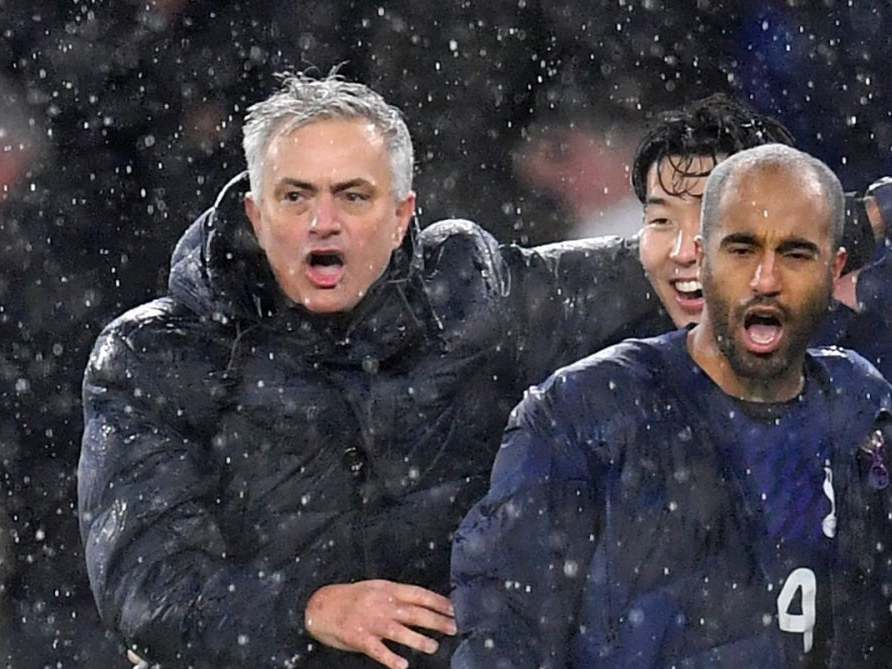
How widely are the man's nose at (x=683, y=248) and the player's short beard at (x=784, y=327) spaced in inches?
33.0

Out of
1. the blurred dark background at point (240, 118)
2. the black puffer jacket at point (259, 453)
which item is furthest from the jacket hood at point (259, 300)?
the blurred dark background at point (240, 118)

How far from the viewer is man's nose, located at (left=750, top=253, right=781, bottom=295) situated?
400cm

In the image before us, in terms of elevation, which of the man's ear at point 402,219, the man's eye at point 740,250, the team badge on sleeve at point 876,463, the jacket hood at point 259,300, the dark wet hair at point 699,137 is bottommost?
the team badge on sleeve at point 876,463

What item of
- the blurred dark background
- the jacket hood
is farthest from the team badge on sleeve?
the blurred dark background

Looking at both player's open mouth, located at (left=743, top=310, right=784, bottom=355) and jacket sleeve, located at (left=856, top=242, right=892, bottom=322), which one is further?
jacket sleeve, located at (left=856, top=242, right=892, bottom=322)

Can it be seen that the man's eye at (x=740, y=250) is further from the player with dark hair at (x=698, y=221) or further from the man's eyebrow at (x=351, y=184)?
the man's eyebrow at (x=351, y=184)

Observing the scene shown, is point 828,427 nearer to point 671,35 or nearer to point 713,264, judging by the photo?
point 713,264

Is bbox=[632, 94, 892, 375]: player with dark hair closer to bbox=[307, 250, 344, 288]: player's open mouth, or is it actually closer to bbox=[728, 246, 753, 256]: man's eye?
bbox=[307, 250, 344, 288]: player's open mouth

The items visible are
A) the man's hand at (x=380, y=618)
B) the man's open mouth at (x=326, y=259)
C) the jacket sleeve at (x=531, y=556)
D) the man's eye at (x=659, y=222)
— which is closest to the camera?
the jacket sleeve at (x=531, y=556)

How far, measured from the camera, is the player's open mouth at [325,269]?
4645 mm

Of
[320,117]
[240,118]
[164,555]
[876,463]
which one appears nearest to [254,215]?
[320,117]

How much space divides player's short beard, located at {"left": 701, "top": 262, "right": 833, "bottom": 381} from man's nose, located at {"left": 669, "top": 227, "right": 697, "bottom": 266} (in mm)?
839

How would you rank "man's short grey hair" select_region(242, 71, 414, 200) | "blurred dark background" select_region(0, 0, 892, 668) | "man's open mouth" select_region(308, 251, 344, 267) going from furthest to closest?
1. "blurred dark background" select_region(0, 0, 892, 668)
2. "man's short grey hair" select_region(242, 71, 414, 200)
3. "man's open mouth" select_region(308, 251, 344, 267)

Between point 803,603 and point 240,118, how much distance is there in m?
3.11
